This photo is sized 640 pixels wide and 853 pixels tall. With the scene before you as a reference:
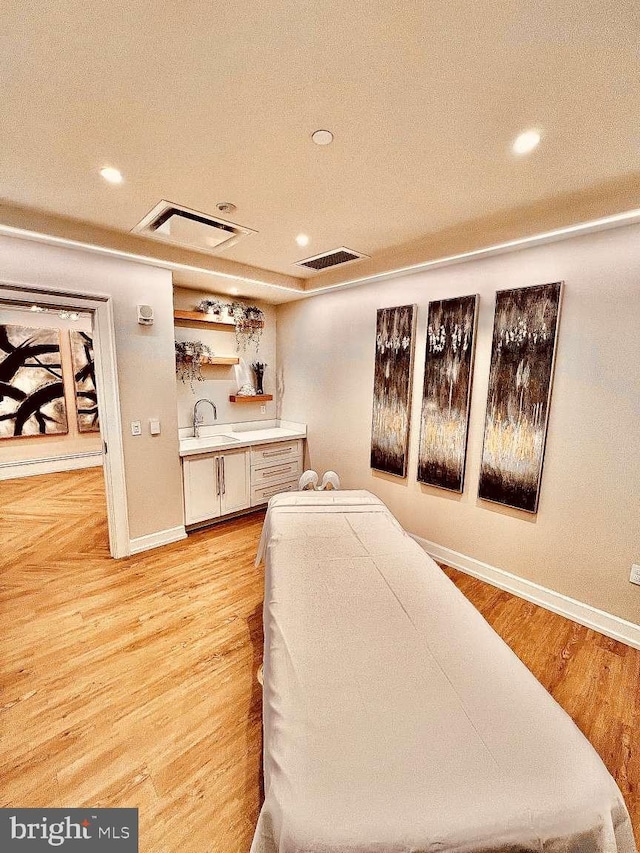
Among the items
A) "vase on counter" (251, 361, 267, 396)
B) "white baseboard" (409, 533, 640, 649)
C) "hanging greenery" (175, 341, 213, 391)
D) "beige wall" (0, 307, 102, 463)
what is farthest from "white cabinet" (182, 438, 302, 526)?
"beige wall" (0, 307, 102, 463)

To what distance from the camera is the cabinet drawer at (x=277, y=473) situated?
152 inches

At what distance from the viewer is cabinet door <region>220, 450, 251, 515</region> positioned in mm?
3580

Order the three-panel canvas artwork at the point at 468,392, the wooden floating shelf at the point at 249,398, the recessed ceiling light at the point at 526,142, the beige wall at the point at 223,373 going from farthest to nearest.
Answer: the wooden floating shelf at the point at 249,398, the beige wall at the point at 223,373, the three-panel canvas artwork at the point at 468,392, the recessed ceiling light at the point at 526,142

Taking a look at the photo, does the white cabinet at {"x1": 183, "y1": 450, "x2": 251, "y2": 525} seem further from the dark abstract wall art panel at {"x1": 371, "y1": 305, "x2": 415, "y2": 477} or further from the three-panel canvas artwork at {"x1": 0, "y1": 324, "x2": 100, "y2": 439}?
the three-panel canvas artwork at {"x1": 0, "y1": 324, "x2": 100, "y2": 439}

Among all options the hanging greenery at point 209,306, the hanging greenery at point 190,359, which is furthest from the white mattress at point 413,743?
the hanging greenery at point 209,306

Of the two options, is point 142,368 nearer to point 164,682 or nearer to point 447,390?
point 164,682

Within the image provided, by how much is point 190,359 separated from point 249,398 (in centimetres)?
83

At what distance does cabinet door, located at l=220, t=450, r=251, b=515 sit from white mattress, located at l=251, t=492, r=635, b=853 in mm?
2303

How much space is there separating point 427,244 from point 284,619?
2763 millimetres

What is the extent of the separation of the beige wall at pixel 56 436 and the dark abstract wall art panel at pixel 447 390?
4397 mm

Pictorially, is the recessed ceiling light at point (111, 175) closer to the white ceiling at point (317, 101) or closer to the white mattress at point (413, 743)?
the white ceiling at point (317, 101)

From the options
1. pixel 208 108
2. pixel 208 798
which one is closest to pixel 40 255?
pixel 208 108

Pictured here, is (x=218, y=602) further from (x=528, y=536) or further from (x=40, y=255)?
(x=40, y=255)

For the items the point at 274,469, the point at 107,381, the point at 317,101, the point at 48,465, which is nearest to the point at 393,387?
the point at 274,469
